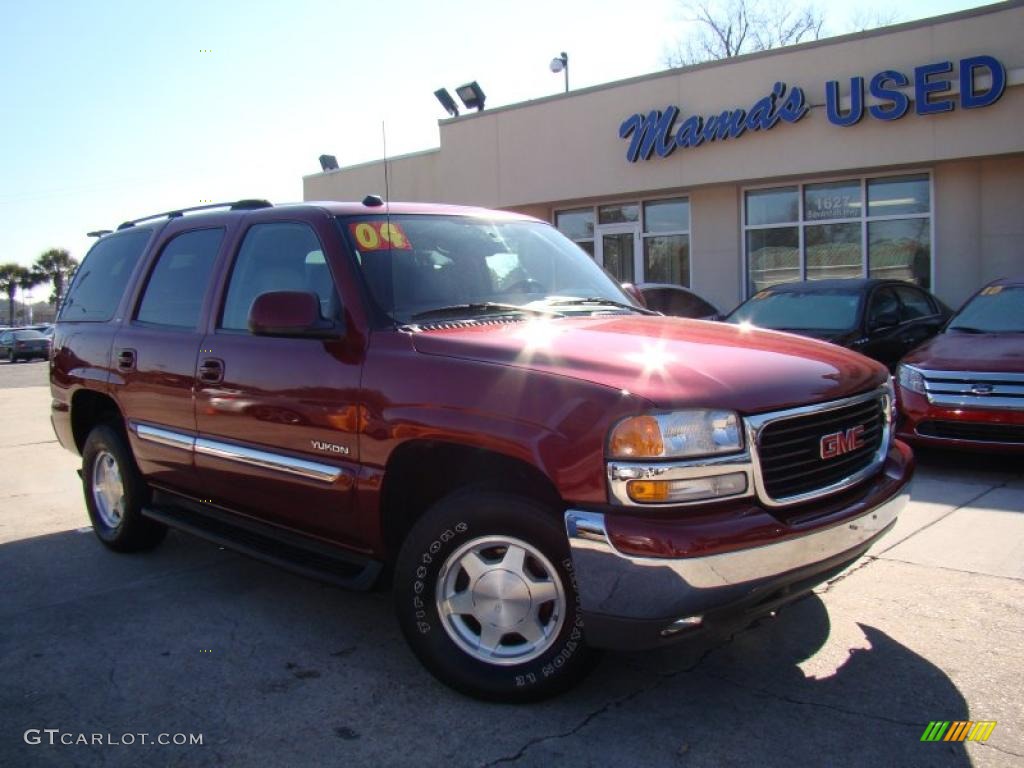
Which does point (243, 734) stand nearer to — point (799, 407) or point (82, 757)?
point (82, 757)

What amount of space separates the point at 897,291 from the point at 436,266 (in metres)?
7.38

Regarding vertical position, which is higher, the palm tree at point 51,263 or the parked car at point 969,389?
the palm tree at point 51,263

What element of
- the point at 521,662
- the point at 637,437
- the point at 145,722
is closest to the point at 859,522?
the point at 637,437

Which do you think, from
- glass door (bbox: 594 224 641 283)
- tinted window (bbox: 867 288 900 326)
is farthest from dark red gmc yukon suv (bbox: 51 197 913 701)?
glass door (bbox: 594 224 641 283)

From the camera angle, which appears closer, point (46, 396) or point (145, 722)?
point (145, 722)

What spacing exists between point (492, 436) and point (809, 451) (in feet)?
3.60

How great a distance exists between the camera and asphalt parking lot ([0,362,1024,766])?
2.85m

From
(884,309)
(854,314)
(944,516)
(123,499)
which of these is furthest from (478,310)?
(884,309)

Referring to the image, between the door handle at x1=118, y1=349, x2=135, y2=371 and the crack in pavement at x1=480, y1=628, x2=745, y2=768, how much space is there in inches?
123

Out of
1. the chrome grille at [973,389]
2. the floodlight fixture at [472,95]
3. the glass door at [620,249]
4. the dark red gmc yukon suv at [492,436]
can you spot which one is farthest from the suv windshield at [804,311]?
the floodlight fixture at [472,95]

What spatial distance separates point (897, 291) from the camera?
378 inches

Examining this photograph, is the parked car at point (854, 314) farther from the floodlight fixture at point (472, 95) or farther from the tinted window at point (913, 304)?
the floodlight fixture at point (472, 95)

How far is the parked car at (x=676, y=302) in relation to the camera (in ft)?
36.8

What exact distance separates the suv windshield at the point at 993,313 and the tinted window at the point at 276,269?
611 cm
